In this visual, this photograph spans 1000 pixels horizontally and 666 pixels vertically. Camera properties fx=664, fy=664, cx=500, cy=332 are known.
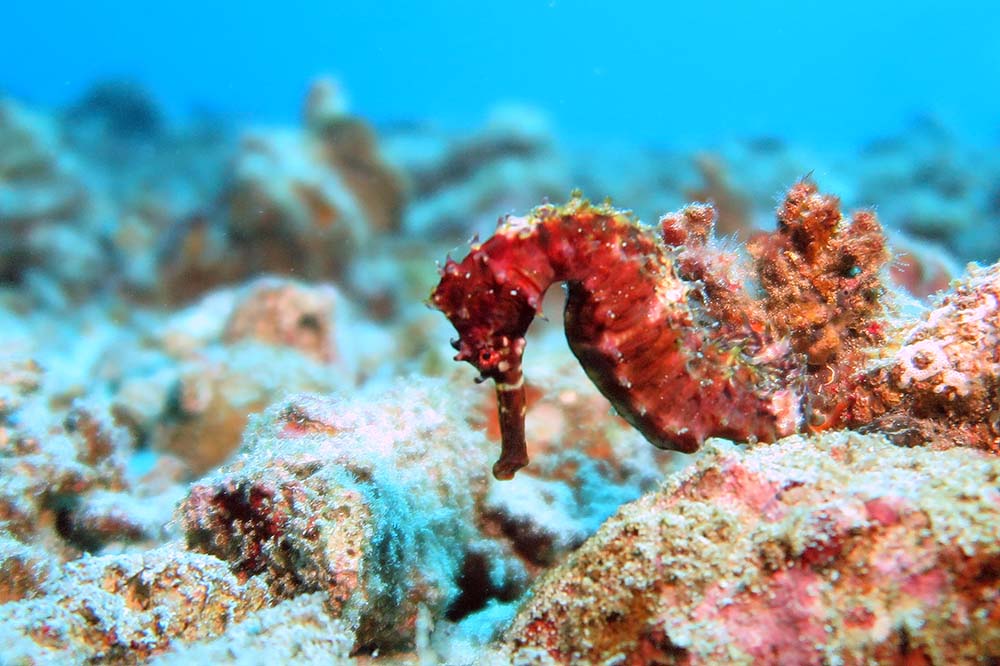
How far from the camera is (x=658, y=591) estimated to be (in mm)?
1881

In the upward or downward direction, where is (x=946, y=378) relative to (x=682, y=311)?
downward

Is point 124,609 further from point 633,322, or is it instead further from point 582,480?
point 582,480

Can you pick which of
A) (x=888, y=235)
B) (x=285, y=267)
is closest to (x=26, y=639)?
(x=888, y=235)

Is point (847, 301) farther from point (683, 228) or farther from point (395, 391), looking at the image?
point (395, 391)

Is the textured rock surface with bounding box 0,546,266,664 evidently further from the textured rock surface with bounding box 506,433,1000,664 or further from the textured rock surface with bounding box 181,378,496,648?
the textured rock surface with bounding box 506,433,1000,664

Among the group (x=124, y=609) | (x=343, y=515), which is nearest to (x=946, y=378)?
(x=343, y=515)

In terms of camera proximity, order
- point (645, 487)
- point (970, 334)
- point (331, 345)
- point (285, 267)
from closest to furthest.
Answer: point (970, 334), point (645, 487), point (331, 345), point (285, 267)

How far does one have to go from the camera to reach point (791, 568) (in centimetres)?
177

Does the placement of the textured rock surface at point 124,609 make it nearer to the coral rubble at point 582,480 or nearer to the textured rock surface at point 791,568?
the coral rubble at point 582,480

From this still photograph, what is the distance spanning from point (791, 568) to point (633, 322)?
1.05m

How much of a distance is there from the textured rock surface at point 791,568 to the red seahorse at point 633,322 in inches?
19.9

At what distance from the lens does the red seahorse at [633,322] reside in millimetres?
2373

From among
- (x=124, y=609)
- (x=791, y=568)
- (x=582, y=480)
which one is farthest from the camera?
(x=582, y=480)

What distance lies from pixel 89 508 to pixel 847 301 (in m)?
3.88
